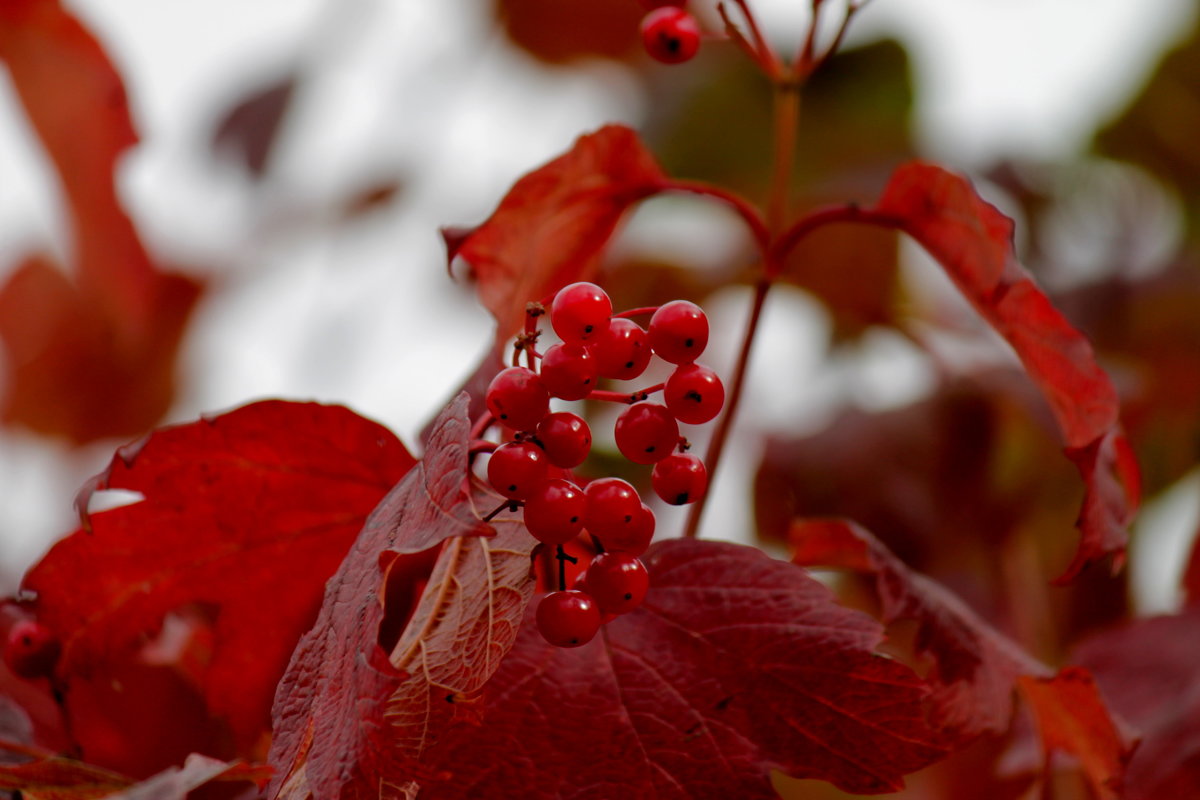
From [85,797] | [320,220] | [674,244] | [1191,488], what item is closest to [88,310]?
[320,220]

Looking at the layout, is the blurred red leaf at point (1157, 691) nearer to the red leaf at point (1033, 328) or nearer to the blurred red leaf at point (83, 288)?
the red leaf at point (1033, 328)

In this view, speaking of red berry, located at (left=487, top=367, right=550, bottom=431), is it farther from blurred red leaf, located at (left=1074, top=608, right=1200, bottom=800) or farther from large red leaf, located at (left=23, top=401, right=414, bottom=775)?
blurred red leaf, located at (left=1074, top=608, right=1200, bottom=800)

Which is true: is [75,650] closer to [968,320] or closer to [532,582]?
[532,582]

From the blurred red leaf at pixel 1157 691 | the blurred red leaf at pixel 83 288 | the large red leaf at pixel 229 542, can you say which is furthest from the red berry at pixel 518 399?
the blurred red leaf at pixel 83 288

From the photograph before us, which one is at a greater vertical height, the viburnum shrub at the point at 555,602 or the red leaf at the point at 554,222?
the red leaf at the point at 554,222

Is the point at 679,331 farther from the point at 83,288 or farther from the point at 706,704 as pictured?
the point at 83,288

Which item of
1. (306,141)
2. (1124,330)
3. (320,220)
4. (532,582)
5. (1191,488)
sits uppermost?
(532,582)

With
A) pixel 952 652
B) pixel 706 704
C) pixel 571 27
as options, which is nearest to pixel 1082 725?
pixel 952 652
